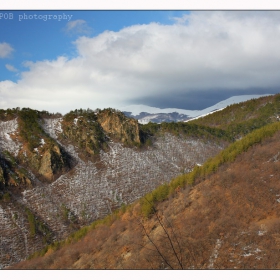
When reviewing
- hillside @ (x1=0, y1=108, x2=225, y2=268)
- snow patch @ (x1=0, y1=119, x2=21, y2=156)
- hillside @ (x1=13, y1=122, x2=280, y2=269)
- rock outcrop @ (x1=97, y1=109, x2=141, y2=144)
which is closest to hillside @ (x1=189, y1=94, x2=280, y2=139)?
hillside @ (x1=0, y1=108, x2=225, y2=268)

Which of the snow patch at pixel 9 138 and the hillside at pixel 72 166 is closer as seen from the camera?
the hillside at pixel 72 166

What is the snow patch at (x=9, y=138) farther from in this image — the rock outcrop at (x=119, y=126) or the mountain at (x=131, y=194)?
the rock outcrop at (x=119, y=126)

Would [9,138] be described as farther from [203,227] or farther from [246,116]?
[246,116]

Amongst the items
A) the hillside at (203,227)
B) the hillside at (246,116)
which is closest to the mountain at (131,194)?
the hillside at (203,227)

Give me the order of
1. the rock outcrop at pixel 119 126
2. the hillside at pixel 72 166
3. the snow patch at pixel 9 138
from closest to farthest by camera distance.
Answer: the hillside at pixel 72 166
the snow patch at pixel 9 138
the rock outcrop at pixel 119 126

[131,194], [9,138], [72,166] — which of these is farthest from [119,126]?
[9,138]

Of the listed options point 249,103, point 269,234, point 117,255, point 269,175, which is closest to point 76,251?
point 117,255

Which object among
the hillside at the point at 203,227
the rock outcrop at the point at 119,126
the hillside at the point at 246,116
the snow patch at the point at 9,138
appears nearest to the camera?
the hillside at the point at 203,227

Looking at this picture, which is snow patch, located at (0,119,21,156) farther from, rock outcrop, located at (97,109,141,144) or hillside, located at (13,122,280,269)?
hillside, located at (13,122,280,269)
